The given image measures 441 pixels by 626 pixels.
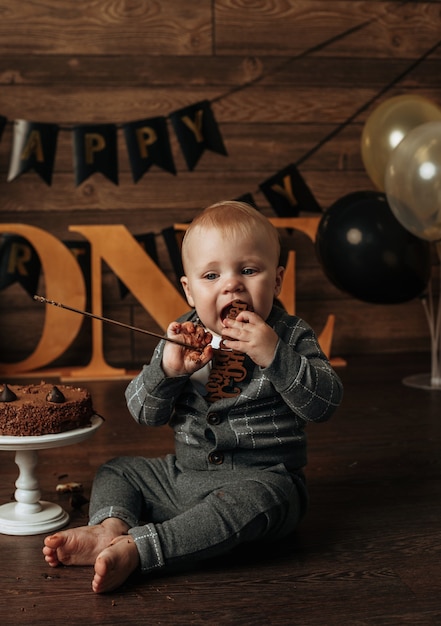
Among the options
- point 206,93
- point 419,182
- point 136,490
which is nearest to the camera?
Answer: point 136,490

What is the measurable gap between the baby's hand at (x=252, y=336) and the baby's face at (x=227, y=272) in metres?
0.05

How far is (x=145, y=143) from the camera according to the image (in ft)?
10.0

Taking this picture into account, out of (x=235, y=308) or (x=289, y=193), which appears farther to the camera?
(x=289, y=193)

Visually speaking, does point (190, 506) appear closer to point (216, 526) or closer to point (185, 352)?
point (216, 526)

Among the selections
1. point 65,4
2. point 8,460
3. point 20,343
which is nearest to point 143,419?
point 8,460

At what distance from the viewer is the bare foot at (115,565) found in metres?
1.24

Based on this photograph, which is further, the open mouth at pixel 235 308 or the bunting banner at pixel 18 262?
the bunting banner at pixel 18 262

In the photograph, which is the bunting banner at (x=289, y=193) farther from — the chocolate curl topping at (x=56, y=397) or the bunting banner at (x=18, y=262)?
the chocolate curl topping at (x=56, y=397)

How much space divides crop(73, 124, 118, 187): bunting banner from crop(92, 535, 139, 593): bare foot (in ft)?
6.39

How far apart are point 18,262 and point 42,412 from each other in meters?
1.64

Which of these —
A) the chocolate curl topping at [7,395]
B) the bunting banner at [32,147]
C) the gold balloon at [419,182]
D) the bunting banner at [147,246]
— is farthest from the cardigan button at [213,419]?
the bunting banner at [32,147]

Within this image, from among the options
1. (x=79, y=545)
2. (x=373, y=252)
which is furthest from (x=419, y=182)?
(x=79, y=545)

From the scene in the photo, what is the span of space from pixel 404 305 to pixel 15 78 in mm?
1601

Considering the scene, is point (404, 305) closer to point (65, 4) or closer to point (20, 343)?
point (20, 343)
